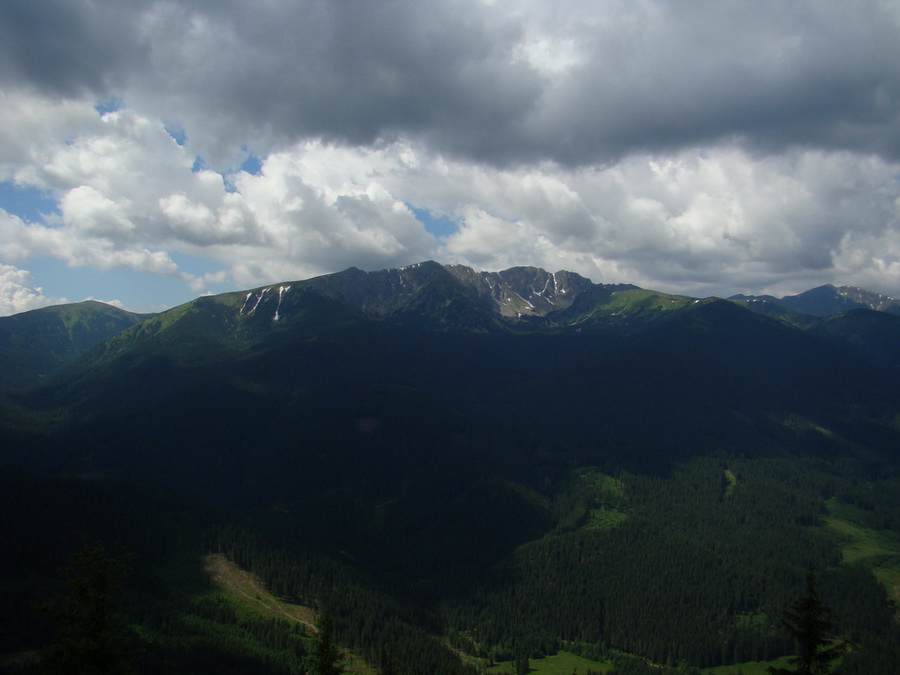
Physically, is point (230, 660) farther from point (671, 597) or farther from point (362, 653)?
point (671, 597)

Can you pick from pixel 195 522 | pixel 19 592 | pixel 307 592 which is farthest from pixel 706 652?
pixel 19 592

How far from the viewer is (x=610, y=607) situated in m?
195

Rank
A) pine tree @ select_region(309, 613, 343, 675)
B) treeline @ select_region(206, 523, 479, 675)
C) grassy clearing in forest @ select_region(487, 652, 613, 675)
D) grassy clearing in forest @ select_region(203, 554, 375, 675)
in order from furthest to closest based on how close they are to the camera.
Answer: grassy clearing in forest @ select_region(487, 652, 613, 675) → grassy clearing in forest @ select_region(203, 554, 375, 675) → treeline @ select_region(206, 523, 479, 675) → pine tree @ select_region(309, 613, 343, 675)

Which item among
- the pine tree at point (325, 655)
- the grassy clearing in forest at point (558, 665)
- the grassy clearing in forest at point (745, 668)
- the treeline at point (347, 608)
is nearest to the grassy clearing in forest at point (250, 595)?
the treeline at point (347, 608)

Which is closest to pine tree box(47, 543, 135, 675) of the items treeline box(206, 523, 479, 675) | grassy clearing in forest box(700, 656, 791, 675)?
treeline box(206, 523, 479, 675)

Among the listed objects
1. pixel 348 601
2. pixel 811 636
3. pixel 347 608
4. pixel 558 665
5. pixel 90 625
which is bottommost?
pixel 558 665

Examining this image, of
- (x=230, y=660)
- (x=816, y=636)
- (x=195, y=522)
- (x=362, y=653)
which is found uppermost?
(x=816, y=636)

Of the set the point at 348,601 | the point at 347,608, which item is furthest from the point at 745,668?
the point at 348,601

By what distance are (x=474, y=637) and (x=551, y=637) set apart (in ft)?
83.4

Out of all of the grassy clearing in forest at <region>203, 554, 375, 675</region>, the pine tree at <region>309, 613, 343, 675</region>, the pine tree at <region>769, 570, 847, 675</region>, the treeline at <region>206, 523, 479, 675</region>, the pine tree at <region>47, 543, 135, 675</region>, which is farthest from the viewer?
the grassy clearing in forest at <region>203, 554, 375, 675</region>

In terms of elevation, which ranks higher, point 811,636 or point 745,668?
point 811,636

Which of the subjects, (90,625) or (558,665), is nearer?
(90,625)

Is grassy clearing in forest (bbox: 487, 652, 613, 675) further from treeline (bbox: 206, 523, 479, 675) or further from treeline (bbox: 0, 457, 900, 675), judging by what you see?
treeline (bbox: 206, 523, 479, 675)

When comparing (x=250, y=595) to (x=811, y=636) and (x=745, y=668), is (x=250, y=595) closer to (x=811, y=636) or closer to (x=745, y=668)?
(x=745, y=668)
